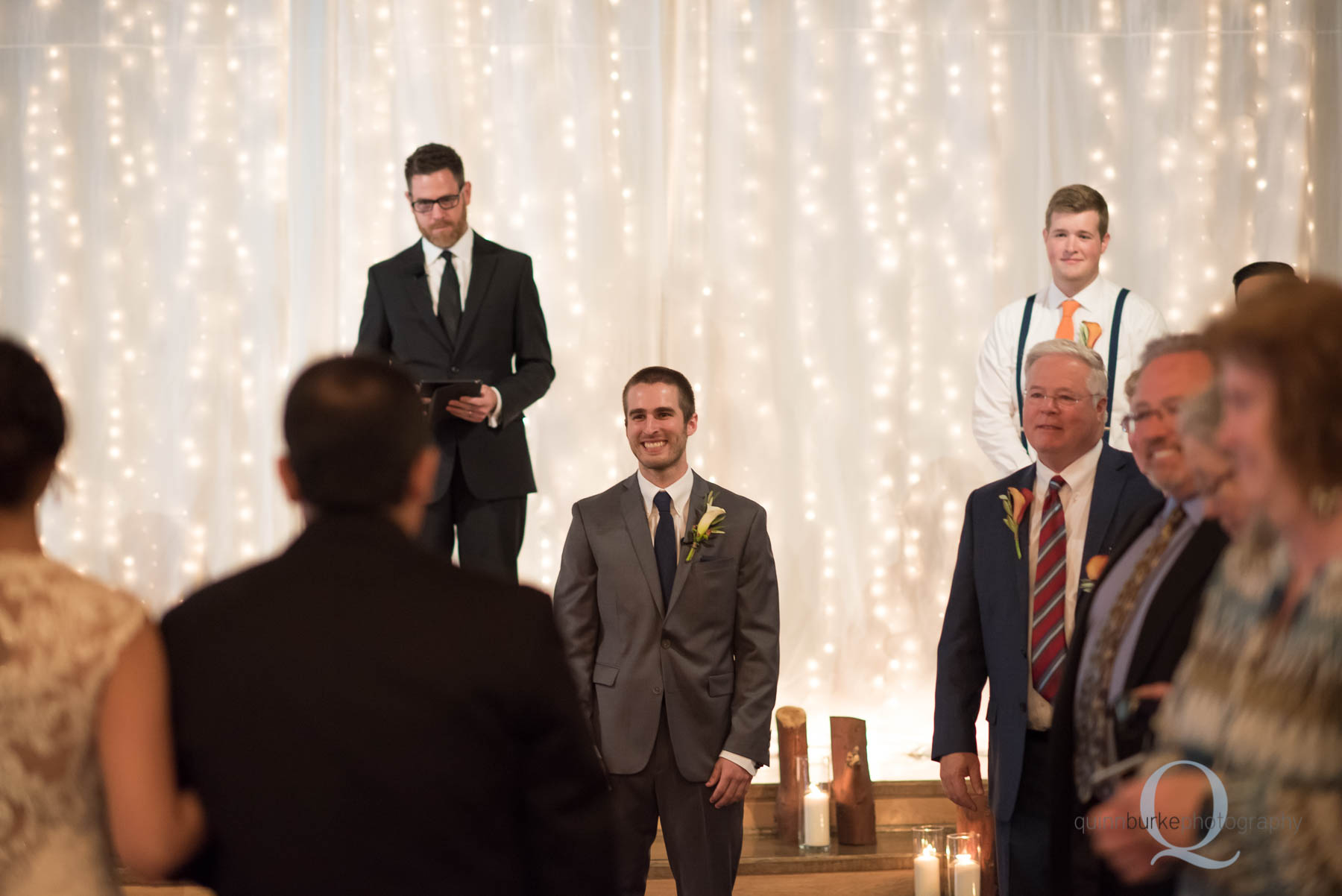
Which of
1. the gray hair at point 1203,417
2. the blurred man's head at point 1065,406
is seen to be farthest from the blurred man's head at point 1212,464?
the blurred man's head at point 1065,406

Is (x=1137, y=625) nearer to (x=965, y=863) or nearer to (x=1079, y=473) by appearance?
(x=1079, y=473)

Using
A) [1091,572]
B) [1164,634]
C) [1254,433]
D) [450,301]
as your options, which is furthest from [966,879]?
[1254,433]

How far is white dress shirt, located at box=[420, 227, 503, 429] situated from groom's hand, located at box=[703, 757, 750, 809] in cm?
171

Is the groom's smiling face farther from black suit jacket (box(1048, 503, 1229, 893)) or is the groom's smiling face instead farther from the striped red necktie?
black suit jacket (box(1048, 503, 1229, 893))

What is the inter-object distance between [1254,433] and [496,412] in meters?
2.84

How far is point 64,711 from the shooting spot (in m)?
1.52

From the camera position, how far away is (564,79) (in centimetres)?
522

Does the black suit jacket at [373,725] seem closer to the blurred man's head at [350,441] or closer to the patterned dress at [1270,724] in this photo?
the blurred man's head at [350,441]

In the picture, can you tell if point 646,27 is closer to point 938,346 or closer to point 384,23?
point 384,23

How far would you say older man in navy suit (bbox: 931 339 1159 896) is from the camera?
9.10ft

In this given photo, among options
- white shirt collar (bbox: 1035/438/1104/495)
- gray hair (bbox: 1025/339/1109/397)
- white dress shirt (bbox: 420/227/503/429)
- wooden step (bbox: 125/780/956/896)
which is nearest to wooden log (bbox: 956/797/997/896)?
wooden step (bbox: 125/780/956/896)

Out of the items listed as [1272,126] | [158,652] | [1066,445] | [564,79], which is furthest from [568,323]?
[158,652]

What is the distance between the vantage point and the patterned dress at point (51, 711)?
151 cm

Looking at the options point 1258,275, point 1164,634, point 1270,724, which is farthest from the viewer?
point 1258,275
